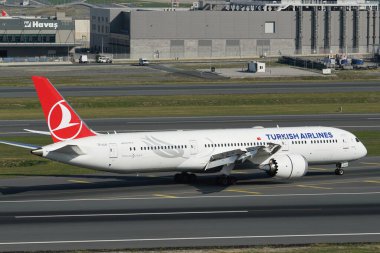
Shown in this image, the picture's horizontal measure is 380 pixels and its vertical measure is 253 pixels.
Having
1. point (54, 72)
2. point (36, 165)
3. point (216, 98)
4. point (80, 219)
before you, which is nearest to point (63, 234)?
point (80, 219)

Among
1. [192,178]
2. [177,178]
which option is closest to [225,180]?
[192,178]

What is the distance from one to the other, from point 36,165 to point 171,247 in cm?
3195

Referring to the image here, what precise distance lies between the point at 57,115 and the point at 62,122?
0.59 meters

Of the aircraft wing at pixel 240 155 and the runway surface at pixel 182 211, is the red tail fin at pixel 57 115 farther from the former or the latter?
the aircraft wing at pixel 240 155

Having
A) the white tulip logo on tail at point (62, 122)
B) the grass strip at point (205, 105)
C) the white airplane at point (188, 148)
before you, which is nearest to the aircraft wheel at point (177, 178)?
the white airplane at point (188, 148)

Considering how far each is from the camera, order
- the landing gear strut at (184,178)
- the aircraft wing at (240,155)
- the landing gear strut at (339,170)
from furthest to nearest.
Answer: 1. the landing gear strut at (339,170)
2. the landing gear strut at (184,178)
3. the aircraft wing at (240,155)

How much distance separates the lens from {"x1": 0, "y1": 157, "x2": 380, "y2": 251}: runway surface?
48781 mm

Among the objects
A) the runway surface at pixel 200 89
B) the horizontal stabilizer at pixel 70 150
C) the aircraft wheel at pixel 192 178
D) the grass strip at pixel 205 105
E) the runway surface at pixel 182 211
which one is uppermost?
the runway surface at pixel 200 89

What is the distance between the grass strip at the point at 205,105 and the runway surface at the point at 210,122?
4193mm

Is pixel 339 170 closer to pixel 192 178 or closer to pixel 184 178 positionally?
pixel 192 178

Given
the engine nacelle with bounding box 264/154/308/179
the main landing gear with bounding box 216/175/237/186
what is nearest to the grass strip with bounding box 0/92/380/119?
the main landing gear with bounding box 216/175/237/186

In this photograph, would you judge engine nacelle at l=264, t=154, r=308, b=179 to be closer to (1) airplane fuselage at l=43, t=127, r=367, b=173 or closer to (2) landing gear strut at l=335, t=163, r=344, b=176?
(1) airplane fuselage at l=43, t=127, r=367, b=173

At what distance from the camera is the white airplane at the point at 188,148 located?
204 ft

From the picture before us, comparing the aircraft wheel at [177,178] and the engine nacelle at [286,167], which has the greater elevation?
the engine nacelle at [286,167]
